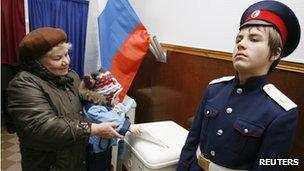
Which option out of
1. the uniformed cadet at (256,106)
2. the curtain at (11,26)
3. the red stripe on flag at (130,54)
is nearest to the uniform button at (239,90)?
the uniformed cadet at (256,106)

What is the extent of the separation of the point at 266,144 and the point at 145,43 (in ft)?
4.19

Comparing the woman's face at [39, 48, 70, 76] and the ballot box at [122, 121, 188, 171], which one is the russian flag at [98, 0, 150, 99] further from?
the woman's face at [39, 48, 70, 76]

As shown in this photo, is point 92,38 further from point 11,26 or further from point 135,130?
point 11,26

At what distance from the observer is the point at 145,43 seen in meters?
1.94

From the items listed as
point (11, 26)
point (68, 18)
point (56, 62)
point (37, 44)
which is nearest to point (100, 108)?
point (56, 62)

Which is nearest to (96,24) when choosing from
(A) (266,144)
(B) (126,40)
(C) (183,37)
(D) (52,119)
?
(B) (126,40)

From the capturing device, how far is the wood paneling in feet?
3.78

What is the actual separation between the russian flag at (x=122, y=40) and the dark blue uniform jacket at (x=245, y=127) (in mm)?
1002

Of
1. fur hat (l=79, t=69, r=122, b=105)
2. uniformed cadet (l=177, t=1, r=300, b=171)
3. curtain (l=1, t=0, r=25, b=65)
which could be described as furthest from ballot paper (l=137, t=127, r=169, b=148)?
curtain (l=1, t=0, r=25, b=65)

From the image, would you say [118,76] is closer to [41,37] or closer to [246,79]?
[41,37]

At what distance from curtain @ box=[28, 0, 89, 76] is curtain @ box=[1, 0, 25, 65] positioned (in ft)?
3.74

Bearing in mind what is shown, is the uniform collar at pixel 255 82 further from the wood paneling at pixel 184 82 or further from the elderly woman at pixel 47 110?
the elderly woman at pixel 47 110

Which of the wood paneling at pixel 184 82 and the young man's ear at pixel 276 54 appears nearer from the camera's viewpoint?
the young man's ear at pixel 276 54

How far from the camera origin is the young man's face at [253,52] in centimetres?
88
